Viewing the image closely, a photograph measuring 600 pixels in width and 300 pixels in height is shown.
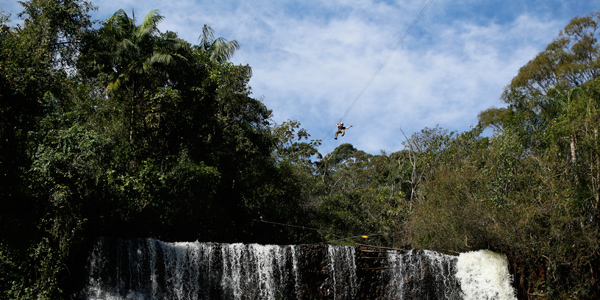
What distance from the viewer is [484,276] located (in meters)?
15.4

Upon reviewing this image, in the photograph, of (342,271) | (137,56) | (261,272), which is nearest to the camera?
(261,272)

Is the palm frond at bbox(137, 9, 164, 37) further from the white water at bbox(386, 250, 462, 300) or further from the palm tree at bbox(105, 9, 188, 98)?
the white water at bbox(386, 250, 462, 300)

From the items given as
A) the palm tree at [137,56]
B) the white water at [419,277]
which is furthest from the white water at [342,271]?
the palm tree at [137,56]

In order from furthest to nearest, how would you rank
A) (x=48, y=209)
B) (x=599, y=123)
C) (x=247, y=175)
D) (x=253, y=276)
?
(x=247, y=175) < (x=599, y=123) < (x=253, y=276) < (x=48, y=209)

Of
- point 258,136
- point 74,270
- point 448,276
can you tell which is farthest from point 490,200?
point 74,270

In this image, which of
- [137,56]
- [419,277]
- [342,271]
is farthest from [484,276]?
[137,56]

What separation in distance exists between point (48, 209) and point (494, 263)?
13.0 meters

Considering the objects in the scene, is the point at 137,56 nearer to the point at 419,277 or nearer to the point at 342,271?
the point at 342,271

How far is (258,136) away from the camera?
20531 mm

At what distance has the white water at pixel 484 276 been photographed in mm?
15273

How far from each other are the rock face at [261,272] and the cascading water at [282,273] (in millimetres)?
25

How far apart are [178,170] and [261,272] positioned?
14.5 feet

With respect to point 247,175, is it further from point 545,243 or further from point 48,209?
point 545,243

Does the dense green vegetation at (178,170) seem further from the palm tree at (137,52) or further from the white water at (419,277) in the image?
the white water at (419,277)
